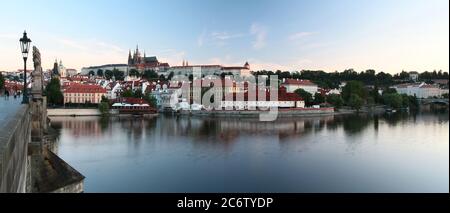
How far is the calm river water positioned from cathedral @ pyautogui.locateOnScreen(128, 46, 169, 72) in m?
42.0

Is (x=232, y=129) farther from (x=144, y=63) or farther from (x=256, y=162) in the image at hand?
(x=144, y=63)

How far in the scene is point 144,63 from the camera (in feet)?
191

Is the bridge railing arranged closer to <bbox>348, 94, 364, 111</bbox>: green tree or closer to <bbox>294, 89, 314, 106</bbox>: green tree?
<bbox>294, 89, 314, 106</bbox>: green tree

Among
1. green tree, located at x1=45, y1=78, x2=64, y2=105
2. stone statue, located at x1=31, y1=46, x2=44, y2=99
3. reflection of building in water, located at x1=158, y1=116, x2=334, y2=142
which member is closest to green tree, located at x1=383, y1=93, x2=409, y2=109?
reflection of building in water, located at x1=158, y1=116, x2=334, y2=142

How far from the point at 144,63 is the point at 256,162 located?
49.8m

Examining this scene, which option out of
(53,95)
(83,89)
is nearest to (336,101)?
(83,89)

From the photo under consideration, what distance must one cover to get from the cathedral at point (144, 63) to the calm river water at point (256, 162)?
42.0m

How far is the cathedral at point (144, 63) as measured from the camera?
56688 millimetres

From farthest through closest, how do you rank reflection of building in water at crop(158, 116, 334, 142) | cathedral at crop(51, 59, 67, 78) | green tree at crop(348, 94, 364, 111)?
cathedral at crop(51, 59, 67, 78)
green tree at crop(348, 94, 364, 111)
reflection of building in water at crop(158, 116, 334, 142)

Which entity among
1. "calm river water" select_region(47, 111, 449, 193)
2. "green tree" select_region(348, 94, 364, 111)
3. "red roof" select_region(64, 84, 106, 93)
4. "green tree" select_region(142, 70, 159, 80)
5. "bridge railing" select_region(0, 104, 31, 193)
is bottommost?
"calm river water" select_region(47, 111, 449, 193)

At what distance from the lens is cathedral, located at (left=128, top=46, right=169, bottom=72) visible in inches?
2232

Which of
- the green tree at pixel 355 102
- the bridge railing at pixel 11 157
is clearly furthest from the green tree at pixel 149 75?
the bridge railing at pixel 11 157
